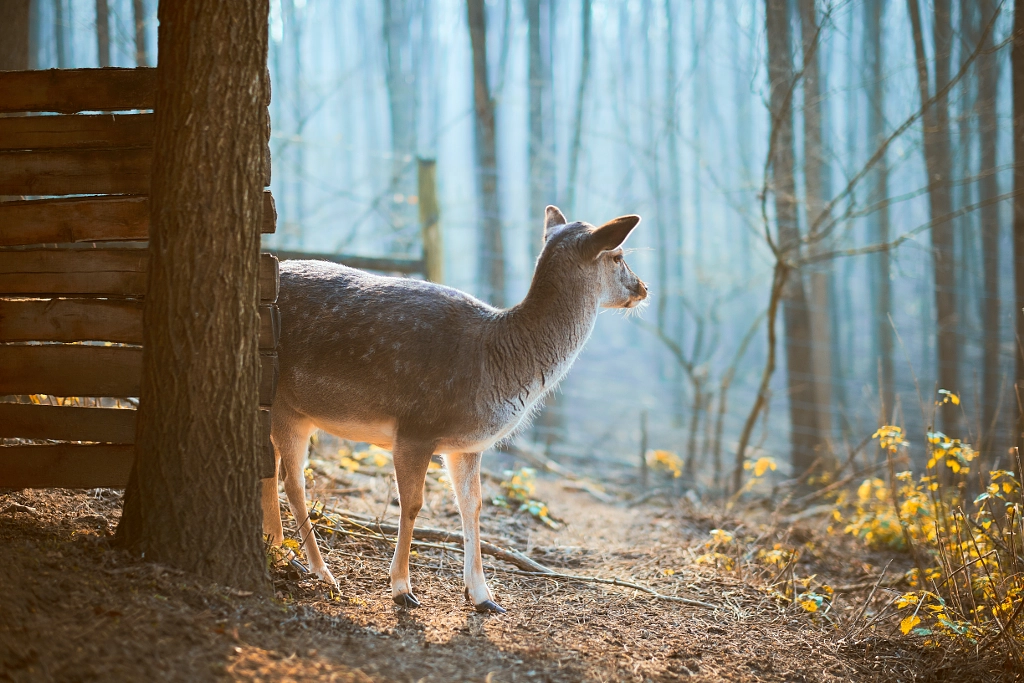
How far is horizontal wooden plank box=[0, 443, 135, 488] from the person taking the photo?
4.07 m

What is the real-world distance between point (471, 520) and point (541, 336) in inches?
48.3

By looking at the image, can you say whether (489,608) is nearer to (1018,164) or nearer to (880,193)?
(1018,164)

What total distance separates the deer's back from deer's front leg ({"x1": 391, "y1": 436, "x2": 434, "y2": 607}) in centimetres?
10

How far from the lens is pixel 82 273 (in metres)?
4.02

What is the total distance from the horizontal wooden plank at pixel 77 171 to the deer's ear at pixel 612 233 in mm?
2598

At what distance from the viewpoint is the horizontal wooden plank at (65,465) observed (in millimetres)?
4070

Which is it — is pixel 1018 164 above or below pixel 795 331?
above

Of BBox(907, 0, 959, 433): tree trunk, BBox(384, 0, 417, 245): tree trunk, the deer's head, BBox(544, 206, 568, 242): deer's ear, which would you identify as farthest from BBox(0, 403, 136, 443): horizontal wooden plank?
BBox(384, 0, 417, 245): tree trunk

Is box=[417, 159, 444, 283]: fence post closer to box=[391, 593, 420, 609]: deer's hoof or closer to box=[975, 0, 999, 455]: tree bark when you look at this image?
box=[391, 593, 420, 609]: deer's hoof

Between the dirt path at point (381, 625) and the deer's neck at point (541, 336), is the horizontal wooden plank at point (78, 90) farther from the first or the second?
the deer's neck at point (541, 336)

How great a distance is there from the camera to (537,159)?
19.4m

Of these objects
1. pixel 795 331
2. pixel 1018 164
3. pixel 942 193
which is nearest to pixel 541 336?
pixel 1018 164

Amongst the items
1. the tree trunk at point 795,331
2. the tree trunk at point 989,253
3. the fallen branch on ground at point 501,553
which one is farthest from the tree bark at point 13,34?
the tree trunk at point 989,253

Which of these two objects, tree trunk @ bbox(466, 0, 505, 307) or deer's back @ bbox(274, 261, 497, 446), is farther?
tree trunk @ bbox(466, 0, 505, 307)
